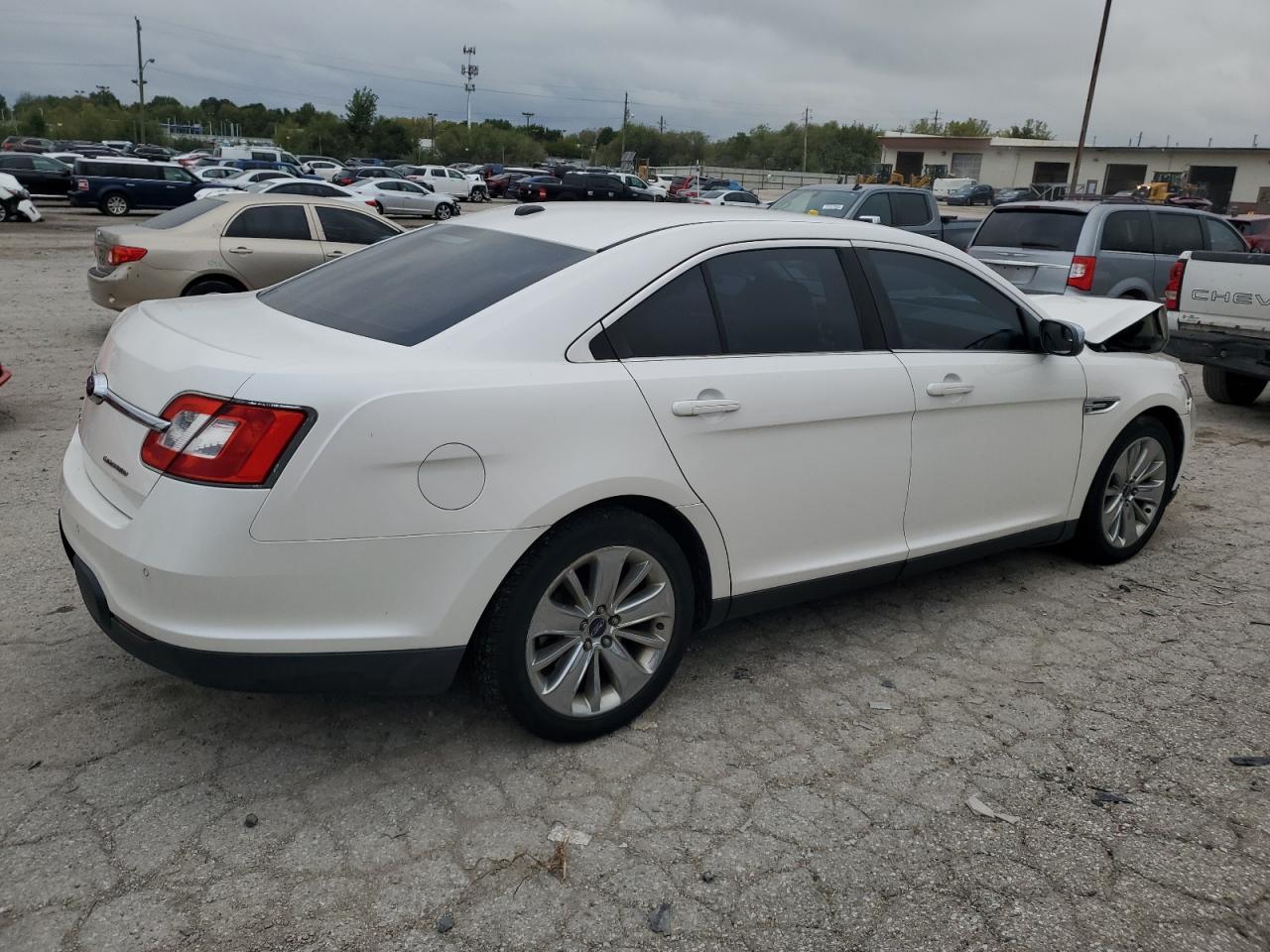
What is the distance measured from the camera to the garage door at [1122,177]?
69000 mm

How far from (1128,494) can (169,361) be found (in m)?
4.31

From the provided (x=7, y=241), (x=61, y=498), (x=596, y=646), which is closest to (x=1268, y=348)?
(x=596, y=646)

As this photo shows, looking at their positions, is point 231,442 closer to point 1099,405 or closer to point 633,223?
point 633,223

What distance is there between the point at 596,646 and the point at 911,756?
108cm

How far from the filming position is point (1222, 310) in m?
8.30

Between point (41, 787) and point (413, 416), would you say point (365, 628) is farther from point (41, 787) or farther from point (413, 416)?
point (41, 787)

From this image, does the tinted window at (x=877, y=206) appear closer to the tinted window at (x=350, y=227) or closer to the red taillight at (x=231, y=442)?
the tinted window at (x=350, y=227)

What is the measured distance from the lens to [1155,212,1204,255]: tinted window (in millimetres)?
11297

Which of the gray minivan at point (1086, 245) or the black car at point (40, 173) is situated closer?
the gray minivan at point (1086, 245)

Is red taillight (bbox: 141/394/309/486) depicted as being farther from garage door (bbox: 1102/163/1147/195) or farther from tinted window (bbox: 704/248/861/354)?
garage door (bbox: 1102/163/1147/195)

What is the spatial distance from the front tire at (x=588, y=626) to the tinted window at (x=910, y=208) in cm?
1229

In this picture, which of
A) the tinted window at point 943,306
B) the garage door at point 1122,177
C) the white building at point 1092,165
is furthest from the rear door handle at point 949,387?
the garage door at point 1122,177

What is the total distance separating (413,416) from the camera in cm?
276

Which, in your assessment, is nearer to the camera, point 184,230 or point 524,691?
point 524,691
